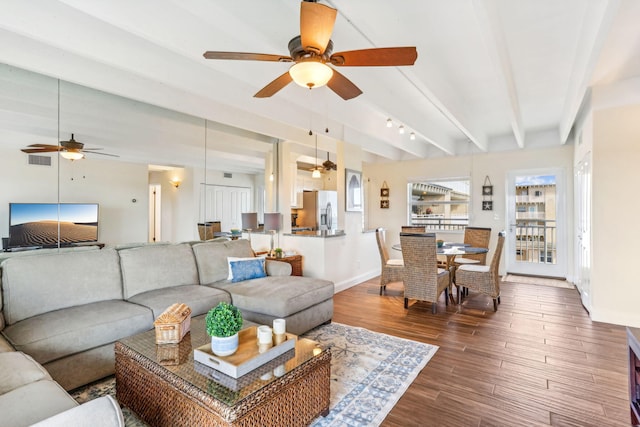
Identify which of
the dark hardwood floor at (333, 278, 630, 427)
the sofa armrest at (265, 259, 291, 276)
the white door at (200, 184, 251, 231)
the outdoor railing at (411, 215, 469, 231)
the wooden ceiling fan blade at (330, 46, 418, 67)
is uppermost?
the wooden ceiling fan blade at (330, 46, 418, 67)

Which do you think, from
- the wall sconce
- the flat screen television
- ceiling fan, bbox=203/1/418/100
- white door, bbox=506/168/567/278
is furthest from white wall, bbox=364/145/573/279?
the flat screen television

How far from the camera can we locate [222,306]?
6.09 ft

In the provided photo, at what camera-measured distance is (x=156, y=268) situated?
313 cm

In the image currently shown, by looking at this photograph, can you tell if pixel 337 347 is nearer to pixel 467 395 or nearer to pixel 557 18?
pixel 467 395

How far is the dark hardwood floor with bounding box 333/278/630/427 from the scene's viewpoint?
2.02 m

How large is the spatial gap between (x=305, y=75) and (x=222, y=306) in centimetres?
149

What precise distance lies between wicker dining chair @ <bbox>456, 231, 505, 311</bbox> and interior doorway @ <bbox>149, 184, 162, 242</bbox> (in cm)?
378

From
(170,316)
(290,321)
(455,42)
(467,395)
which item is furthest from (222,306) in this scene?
(455,42)

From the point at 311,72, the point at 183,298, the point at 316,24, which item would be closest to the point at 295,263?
the point at 183,298

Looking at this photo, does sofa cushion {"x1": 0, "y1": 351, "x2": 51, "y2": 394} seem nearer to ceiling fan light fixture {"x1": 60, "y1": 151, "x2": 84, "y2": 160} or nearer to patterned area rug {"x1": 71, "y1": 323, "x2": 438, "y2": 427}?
patterned area rug {"x1": 71, "y1": 323, "x2": 438, "y2": 427}

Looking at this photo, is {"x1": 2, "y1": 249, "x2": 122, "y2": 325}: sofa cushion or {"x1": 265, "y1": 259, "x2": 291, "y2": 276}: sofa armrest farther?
{"x1": 265, "y1": 259, "x2": 291, "y2": 276}: sofa armrest

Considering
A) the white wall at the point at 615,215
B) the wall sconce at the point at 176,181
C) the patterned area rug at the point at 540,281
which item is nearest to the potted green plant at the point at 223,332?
the wall sconce at the point at 176,181

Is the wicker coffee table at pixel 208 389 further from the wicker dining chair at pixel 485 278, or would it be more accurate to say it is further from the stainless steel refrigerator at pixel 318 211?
the stainless steel refrigerator at pixel 318 211

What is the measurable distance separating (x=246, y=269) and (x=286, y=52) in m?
2.26
